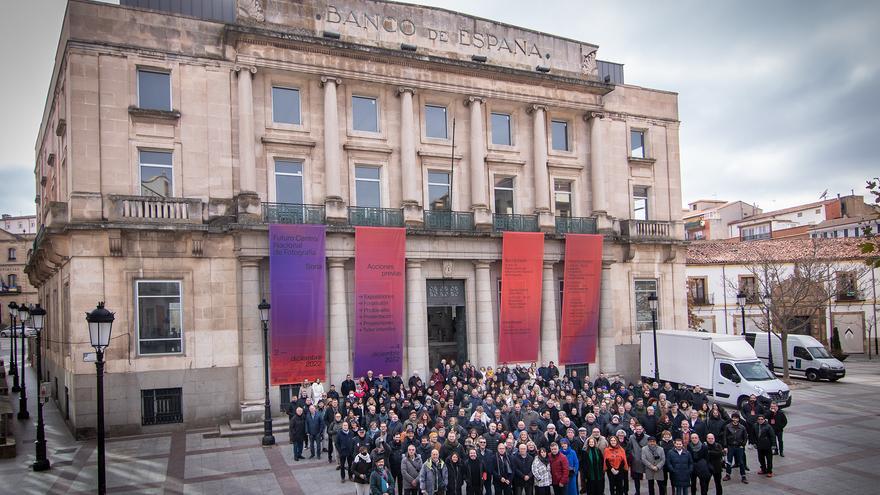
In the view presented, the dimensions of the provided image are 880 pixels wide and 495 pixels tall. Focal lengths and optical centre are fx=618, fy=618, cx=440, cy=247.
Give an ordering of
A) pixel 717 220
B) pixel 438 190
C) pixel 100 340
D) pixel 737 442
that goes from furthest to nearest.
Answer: pixel 717 220, pixel 438 190, pixel 737 442, pixel 100 340

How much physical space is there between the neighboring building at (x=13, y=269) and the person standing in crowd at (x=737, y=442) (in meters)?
98.1

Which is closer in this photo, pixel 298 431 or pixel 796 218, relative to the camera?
pixel 298 431

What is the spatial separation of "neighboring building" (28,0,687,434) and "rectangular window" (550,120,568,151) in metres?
0.16

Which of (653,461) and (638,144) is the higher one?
(638,144)

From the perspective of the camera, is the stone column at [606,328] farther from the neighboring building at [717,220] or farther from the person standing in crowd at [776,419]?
the neighboring building at [717,220]

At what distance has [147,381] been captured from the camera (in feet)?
75.8

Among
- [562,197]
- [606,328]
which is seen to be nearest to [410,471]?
[606,328]

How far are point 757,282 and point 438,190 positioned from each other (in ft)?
94.7

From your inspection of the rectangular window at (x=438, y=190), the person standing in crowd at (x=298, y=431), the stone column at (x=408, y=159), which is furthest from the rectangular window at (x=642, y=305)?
the person standing in crowd at (x=298, y=431)

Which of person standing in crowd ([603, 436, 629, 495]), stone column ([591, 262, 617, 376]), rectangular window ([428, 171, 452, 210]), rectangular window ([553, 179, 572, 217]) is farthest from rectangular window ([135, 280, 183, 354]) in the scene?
stone column ([591, 262, 617, 376])

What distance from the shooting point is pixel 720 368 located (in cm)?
2523

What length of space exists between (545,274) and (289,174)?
1309cm

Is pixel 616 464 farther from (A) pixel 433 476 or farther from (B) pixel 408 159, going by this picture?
(B) pixel 408 159

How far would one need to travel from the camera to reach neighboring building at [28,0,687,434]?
23.1 meters
